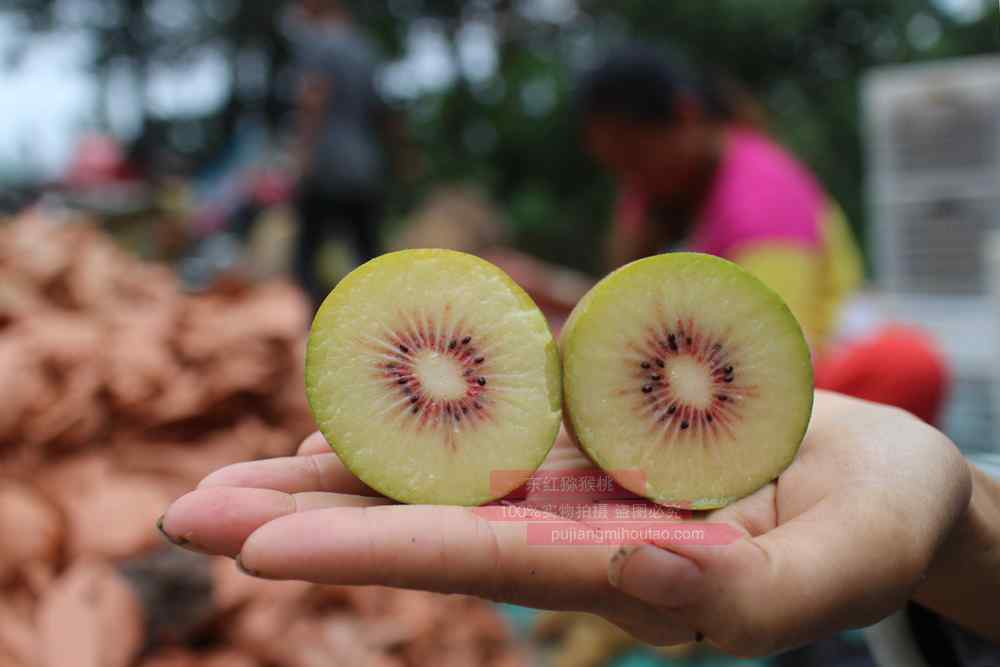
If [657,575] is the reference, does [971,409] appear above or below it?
above

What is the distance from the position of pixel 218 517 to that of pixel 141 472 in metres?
0.85

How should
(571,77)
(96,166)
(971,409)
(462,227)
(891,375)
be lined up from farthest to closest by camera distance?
(571,77) < (462,227) < (96,166) < (971,409) < (891,375)

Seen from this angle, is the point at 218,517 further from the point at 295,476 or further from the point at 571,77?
the point at 571,77

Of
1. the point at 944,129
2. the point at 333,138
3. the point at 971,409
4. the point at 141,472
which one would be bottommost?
the point at 141,472

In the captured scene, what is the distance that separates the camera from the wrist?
2.48ft

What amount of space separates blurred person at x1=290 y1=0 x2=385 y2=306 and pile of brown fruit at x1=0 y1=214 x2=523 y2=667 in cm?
179

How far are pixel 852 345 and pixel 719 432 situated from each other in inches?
51.9

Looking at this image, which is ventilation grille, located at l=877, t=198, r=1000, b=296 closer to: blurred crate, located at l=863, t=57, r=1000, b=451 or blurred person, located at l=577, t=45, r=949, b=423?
blurred crate, located at l=863, t=57, r=1000, b=451

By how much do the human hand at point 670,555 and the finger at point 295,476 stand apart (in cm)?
1

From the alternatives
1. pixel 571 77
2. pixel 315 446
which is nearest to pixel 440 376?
pixel 315 446

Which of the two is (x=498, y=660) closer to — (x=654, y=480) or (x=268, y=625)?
(x=268, y=625)

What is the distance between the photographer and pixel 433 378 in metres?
0.83

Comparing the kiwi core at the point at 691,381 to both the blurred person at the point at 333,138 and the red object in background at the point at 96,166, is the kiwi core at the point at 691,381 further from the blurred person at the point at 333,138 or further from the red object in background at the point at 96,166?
the red object in background at the point at 96,166

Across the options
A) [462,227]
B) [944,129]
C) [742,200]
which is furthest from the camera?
[462,227]
